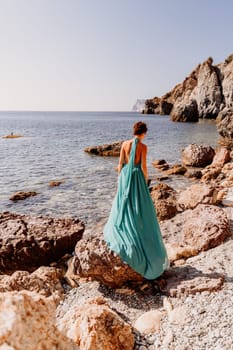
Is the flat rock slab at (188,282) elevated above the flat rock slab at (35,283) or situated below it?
above

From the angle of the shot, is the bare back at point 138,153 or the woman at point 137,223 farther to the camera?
the bare back at point 138,153

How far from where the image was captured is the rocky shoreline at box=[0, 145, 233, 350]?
7.66ft

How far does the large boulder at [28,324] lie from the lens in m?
1.97

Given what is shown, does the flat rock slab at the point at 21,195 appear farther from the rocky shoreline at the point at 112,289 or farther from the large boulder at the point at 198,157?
the large boulder at the point at 198,157

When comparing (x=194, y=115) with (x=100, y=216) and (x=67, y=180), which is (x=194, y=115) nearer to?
(x=67, y=180)

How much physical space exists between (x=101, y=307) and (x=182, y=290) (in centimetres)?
157

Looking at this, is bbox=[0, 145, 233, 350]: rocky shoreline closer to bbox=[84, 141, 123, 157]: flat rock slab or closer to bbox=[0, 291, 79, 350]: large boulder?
bbox=[0, 291, 79, 350]: large boulder

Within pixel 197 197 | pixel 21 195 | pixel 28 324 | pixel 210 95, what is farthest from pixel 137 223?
pixel 210 95

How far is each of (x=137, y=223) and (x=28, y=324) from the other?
3.23 metres

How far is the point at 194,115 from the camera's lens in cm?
7694

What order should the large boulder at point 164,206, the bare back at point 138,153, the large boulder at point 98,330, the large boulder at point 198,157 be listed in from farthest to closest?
1. the large boulder at point 198,157
2. the large boulder at point 164,206
3. the bare back at point 138,153
4. the large boulder at point 98,330

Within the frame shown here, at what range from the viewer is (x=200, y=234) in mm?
6586

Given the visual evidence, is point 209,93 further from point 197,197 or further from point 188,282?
point 188,282

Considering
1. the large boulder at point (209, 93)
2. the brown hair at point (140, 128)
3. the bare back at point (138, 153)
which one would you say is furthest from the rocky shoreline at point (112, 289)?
the large boulder at point (209, 93)
